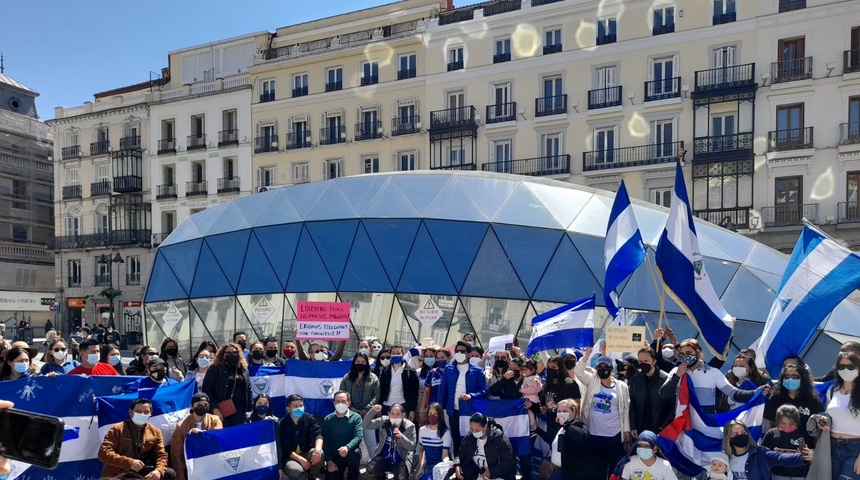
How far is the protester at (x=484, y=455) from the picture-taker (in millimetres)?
7973

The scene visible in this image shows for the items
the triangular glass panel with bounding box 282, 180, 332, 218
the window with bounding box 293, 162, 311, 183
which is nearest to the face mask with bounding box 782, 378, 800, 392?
the triangular glass panel with bounding box 282, 180, 332, 218

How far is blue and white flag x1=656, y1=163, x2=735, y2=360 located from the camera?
10.0m

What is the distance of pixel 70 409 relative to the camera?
8.20 meters

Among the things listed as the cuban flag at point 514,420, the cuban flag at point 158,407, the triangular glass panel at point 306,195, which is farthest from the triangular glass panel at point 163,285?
the cuban flag at point 514,420

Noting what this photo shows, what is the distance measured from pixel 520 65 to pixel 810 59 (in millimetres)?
13208

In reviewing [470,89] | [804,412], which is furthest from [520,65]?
Result: [804,412]

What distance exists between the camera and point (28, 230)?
5203cm

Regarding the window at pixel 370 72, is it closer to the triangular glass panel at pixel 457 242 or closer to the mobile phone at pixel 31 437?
the triangular glass panel at pixel 457 242

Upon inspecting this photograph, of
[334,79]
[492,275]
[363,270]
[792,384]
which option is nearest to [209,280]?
[363,270]

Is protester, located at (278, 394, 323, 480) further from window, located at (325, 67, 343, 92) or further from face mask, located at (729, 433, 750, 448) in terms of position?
window, located at (325, 67, 343, 92)

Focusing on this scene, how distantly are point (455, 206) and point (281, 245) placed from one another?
5050 mm

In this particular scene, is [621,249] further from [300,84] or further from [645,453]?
[300,84]

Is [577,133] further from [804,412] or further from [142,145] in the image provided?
[142,145]

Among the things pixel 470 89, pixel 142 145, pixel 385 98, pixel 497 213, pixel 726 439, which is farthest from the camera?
pixel 142 145
